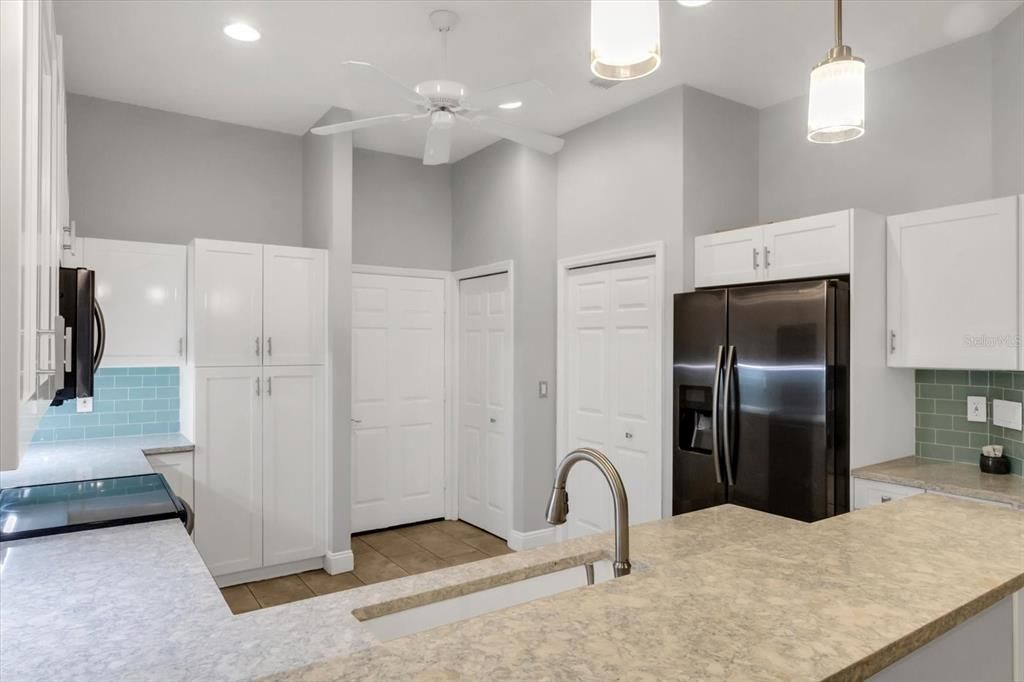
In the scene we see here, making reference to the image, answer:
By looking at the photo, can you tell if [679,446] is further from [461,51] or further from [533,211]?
[461,51]

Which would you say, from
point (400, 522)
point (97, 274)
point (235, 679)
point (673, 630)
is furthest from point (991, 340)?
point (97, 274)

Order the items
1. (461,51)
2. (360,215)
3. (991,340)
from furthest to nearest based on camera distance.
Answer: (360,215)
(461,51)
(991,340)

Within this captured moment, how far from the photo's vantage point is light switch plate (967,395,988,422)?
3.01m

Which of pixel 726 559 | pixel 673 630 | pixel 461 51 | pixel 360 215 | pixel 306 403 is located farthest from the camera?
pixel 360 215

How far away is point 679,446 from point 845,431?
2.90 feet

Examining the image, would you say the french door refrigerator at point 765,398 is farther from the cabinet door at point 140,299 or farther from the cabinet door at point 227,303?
the cabinet door at point 140,299

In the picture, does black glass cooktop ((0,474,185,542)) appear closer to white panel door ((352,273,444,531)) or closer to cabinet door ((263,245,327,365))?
cabinet door ((263,245,327,365))

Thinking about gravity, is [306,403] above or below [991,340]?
below

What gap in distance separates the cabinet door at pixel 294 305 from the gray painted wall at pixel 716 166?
90.9 inches

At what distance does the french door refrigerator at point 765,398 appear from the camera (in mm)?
2885

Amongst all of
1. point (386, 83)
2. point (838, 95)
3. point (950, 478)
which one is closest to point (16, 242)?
point (838, 95)

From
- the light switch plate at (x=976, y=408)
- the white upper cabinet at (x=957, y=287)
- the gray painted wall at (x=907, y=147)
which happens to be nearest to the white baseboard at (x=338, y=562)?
the white upper cabinet at (x=957, y=287)

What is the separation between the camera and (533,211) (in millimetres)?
4477

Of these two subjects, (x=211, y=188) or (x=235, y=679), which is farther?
(x=211, y=188)
